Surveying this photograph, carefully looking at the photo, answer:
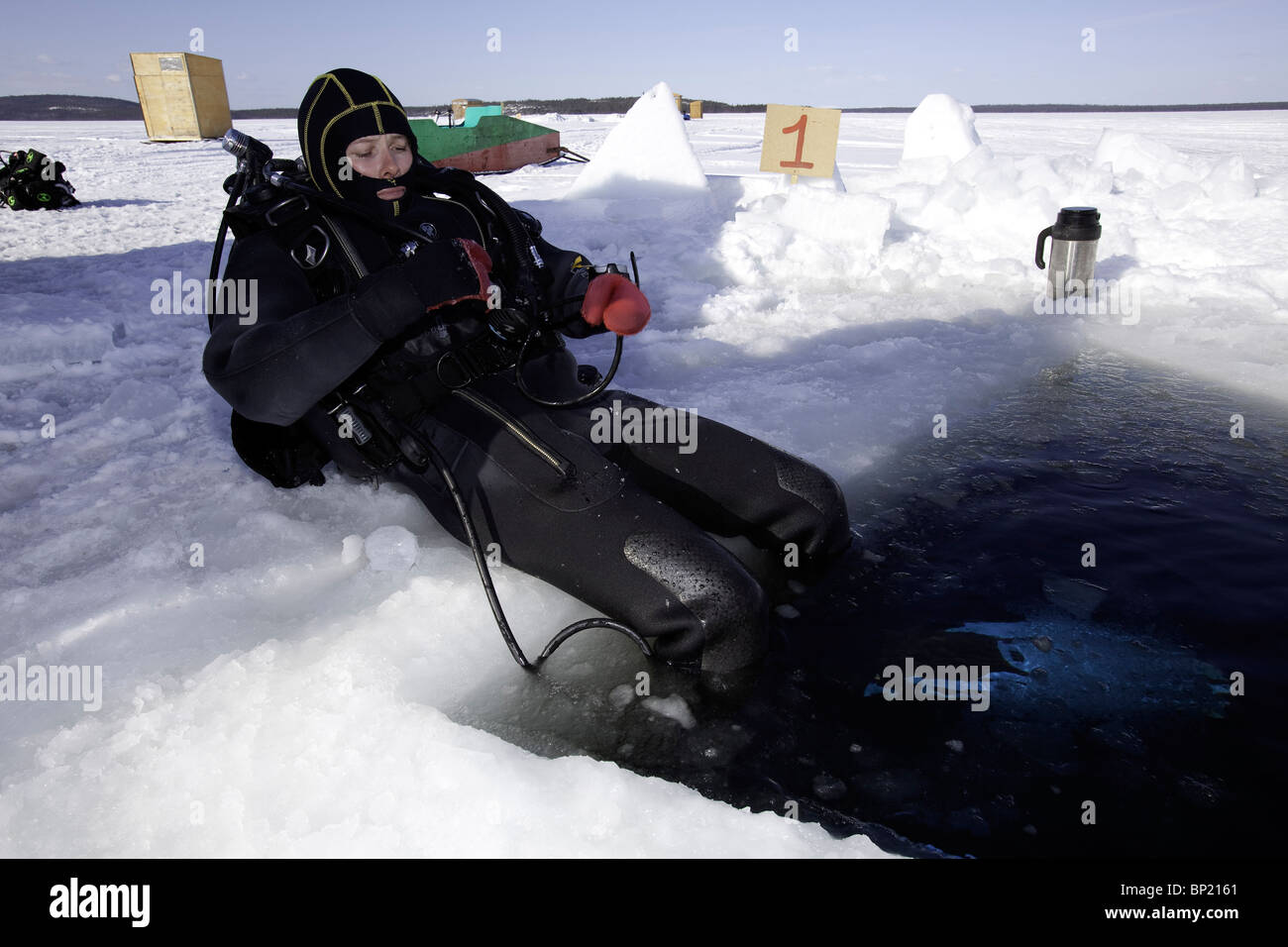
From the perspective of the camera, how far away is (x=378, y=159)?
2.64 metres

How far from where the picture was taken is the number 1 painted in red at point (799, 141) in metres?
8.09

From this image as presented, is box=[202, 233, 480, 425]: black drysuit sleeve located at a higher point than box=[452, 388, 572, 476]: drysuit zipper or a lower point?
higher

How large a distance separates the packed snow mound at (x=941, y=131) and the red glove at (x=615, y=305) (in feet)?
31.0

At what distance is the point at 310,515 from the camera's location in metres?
2.90

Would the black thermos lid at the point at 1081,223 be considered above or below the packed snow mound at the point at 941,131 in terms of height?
below

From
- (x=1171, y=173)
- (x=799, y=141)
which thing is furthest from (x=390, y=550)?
(x=1171, y=173)

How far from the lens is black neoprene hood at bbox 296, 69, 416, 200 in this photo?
2611 millimetres

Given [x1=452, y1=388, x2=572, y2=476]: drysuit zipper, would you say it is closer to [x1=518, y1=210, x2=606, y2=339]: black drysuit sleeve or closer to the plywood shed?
[x1=518, y1=210, x2=606, y2=339]: black drysuit sleeve

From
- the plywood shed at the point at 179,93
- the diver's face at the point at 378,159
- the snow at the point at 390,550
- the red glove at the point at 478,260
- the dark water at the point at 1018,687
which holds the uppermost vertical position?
the plywood shed at the point at 179,93

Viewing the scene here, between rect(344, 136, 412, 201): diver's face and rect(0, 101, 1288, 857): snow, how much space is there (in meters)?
1.11

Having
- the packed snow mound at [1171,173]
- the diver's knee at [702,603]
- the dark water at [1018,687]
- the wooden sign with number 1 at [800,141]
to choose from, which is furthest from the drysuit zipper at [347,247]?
the packed snow mound at [1171,173]

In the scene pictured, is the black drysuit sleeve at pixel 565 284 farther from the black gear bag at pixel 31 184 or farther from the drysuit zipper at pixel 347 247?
the black gear bag at pixel 31 184

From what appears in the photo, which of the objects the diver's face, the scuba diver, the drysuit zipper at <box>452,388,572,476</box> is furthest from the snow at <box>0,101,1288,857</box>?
the diver's face
